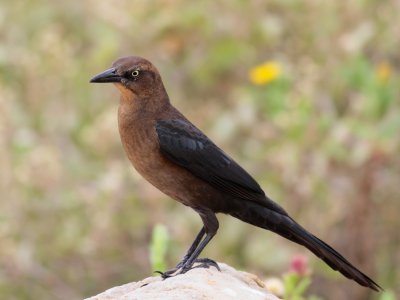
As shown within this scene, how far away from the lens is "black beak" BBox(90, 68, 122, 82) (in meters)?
5.25

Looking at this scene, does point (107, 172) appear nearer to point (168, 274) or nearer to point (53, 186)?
point (53, 186)

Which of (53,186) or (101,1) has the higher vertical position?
(101,1)

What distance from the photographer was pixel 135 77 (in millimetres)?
5438

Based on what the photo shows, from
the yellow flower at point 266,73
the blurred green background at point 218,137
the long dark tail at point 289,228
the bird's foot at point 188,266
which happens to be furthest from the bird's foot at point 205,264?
the yellow flower at point 266,73

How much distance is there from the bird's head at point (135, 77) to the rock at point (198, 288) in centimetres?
101

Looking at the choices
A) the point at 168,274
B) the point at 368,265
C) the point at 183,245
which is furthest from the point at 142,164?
the point at 368,265

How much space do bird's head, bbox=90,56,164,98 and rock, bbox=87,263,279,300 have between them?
101 cm

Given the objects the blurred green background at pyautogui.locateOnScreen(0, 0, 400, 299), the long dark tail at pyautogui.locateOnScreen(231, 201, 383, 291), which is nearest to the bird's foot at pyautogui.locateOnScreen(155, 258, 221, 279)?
the long dark tail at pyautogui.locateOnScreen(231, 201, 383, 291)

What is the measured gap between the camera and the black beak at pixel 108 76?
525cm

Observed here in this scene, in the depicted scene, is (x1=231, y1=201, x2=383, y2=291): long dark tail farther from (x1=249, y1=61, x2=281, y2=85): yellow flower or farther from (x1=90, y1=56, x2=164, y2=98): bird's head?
(x1=249, y1=61, x2=281, y2=85): yellow flower

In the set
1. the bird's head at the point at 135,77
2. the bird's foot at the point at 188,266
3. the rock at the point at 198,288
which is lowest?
the rock at the point at 198,288

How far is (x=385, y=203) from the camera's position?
7.96m

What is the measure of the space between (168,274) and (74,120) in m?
3.56

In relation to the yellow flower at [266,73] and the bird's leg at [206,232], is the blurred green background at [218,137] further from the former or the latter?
the bird's leg at [206,232]
